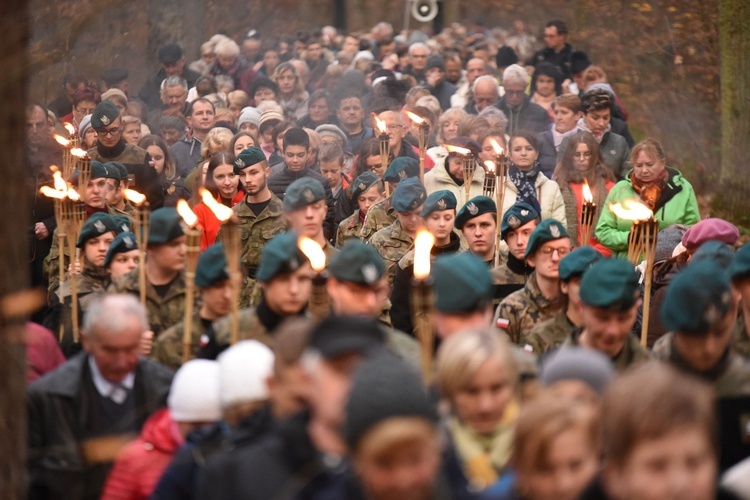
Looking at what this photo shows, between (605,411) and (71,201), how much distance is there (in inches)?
259

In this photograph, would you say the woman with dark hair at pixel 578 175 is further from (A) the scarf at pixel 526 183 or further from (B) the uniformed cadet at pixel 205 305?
(B) the uniformed cadet at pixel 205 305

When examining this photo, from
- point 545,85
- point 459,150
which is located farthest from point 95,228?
point 545,85

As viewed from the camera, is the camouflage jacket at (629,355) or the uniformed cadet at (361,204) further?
the uniformed cadet at (361,204)

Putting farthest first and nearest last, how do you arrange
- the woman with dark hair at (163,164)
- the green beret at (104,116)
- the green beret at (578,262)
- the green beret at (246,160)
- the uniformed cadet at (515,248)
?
the green beret at (104,116), the woman with dark hair at (163,164), the green beret at (246,160), the uniformed cadet at (515,248), the green beret at (578,262)

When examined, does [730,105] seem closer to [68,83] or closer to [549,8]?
[68,83]

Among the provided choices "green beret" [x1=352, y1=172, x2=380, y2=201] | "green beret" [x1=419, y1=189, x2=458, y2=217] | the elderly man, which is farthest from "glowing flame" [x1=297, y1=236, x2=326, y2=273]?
"green beret" [x1=352, y1=172, x2=380, y2=201]

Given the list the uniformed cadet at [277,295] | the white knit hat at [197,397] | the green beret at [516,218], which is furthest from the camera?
the green beret at [516,218]

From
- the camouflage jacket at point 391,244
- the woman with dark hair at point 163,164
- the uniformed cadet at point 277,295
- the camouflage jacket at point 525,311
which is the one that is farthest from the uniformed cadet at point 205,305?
the woman with dark hair at point 163,164

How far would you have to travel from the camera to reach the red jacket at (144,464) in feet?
20.4

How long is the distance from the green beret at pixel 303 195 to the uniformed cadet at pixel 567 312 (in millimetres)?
→ 2255

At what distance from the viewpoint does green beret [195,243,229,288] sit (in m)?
8.59

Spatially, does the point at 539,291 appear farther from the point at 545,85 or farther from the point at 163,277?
the point at 545,85

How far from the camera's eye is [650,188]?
12578 millimetres

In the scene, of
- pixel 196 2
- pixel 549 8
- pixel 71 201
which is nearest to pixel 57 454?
pixel 71 201
